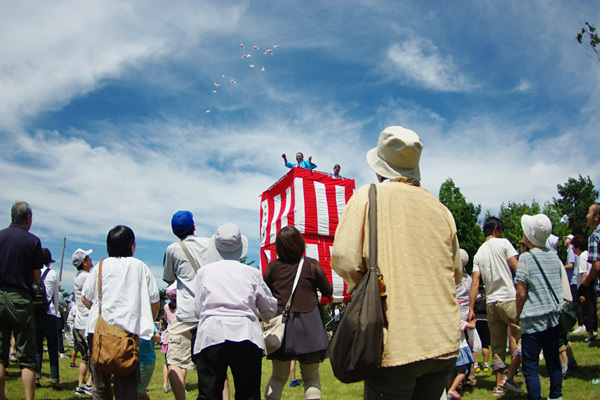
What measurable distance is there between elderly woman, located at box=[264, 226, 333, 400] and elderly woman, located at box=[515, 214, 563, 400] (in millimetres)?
1845

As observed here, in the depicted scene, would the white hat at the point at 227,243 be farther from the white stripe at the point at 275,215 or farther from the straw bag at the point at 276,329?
the white stripe at the point at 275,215

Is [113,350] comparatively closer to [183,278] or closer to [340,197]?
[183,278]

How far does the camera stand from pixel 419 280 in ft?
6.66

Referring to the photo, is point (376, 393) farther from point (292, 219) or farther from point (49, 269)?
point (292, 219)

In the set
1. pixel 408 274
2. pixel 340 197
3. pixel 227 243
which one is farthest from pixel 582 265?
pixel 408 274

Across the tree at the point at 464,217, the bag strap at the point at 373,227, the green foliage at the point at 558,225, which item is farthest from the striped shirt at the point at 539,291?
the green foliage at the point at 558,225

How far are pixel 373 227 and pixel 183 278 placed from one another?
2.77 meters

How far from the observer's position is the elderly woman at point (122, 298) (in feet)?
11.8

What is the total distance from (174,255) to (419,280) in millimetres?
2905

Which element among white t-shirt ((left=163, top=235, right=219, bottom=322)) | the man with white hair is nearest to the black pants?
white t-shirt ((left=163, top=235, right=219, bottom=322))

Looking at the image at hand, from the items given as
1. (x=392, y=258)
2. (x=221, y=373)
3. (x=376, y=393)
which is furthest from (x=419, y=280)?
(x=221, y=373)

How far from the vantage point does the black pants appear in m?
3.26

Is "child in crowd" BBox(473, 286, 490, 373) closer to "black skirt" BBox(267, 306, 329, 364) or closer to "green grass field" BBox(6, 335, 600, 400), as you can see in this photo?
"green grass field" BBox(6, 335, 600, 400)

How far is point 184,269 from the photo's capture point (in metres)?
4.31
